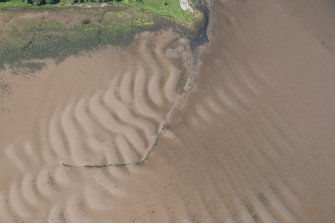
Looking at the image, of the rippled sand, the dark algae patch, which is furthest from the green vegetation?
the rippled sand

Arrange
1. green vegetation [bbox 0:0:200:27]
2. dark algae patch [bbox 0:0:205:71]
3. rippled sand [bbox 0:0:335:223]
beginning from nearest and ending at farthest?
rippled sand [bbox 0:0:335:223], dark algae patch [bbox 0:0:205:71], green vegetation [bbox 0:0:200:27]

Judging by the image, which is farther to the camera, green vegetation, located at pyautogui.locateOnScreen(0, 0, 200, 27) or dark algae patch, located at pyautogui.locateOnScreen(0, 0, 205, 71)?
green vegetation, located at pyautogui.locateOnScreen(0, 0, 200, 27)

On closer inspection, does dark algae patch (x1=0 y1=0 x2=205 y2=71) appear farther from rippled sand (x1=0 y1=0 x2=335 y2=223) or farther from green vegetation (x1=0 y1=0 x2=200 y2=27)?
rippled sand (x1=0 y1=0 x2=335 y2=223)

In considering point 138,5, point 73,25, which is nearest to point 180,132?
point 138,5

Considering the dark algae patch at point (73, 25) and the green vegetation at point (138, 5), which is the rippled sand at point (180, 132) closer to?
the dark algae patch at point (73, 25)

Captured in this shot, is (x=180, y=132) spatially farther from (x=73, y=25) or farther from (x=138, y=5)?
(x=73, y=25)

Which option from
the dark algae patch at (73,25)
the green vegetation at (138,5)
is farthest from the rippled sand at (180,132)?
the green vegetation at (138,5)

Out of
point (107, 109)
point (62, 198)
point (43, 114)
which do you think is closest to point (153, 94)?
point (107, 109)

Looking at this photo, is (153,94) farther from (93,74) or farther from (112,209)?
(112,209)
